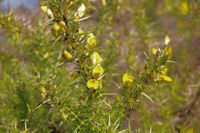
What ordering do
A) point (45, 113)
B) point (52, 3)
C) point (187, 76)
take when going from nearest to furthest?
1. point (52, 3)
2. point (45, 113)
3. point (187, 76)

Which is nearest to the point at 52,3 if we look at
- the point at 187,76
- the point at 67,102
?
the point at 67,102

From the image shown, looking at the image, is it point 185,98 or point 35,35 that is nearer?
point 35,35

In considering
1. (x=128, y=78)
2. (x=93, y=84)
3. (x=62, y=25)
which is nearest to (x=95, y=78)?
(x=93, y=84)

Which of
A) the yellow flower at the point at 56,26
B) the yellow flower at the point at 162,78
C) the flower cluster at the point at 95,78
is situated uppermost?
the yellow flower at the point at 56,26

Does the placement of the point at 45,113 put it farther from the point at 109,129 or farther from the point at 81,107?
the point at 109,129

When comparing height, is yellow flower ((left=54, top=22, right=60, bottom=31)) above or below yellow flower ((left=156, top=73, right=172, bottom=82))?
above

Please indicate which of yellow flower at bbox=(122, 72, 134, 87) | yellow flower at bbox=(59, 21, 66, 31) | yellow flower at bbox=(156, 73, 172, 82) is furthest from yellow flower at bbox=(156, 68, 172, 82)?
yellow flower at bbox=(59, 21, 66, 31)

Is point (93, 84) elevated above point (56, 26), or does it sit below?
below

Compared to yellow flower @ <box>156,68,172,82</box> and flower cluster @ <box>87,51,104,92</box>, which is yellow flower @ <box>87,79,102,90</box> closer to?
flower cluster @ <box>87,51,104,92</box>

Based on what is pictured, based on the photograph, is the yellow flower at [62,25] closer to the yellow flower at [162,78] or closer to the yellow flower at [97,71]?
the yellow flower at [97,71]

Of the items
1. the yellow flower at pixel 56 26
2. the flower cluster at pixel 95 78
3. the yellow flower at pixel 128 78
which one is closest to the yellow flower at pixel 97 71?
the flower cluster at pixel 95 78

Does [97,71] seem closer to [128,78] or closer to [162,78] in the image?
[128,78]
